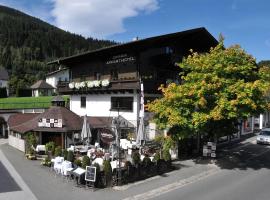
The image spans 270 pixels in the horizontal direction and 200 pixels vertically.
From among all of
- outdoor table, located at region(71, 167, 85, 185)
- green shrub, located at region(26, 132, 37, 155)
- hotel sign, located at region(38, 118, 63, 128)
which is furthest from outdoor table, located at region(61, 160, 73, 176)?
hotel sign, located at region(38, 118, 63, 128)

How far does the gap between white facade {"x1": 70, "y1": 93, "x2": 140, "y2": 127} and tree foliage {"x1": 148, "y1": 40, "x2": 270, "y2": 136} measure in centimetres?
793

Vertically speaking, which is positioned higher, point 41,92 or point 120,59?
point 120,59

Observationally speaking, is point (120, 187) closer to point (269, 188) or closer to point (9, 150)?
point (269, 188)

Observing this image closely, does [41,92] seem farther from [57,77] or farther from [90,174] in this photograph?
[90,174]

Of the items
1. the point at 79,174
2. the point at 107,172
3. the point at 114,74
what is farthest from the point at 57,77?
the point at 107,172

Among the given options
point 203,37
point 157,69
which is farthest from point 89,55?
point 203,37

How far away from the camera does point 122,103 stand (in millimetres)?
32281

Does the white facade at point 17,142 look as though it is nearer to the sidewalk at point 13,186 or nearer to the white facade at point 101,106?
the sidewalk at point 13,186

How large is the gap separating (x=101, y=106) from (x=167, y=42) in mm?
9246

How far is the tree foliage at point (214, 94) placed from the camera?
2038 centimetres

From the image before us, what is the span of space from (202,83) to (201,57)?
108 inches

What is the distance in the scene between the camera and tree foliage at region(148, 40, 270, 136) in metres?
20.4

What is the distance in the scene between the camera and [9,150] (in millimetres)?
30250

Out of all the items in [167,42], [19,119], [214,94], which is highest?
[167,42]
